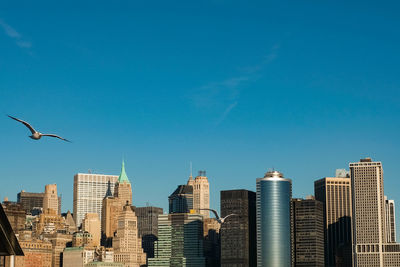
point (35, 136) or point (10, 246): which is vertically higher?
point (35, 136)

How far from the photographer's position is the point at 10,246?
8742mm

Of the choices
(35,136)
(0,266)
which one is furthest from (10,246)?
(35,136)

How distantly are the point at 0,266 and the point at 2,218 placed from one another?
0.51m

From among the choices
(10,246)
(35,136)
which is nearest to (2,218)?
(10,246)

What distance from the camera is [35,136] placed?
122ft

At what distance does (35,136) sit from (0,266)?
96.0 feet

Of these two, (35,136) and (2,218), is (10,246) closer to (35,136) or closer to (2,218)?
(2,218)

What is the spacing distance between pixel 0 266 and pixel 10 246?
0.26 metres

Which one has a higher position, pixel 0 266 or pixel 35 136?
pixel 35 136

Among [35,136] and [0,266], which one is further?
[35,136]

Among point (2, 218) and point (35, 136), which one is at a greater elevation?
point (35, 136)

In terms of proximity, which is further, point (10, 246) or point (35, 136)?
point (35, 136)

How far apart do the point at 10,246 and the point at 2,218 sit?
0.42 metres

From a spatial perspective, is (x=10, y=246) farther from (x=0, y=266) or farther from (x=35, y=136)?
(x=35, y=136)
